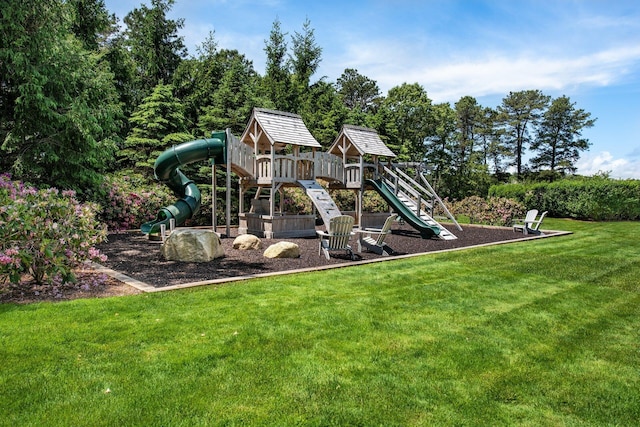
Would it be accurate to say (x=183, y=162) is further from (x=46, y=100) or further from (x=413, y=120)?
(x=413, y=120)

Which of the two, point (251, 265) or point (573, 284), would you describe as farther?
point (251, 265)

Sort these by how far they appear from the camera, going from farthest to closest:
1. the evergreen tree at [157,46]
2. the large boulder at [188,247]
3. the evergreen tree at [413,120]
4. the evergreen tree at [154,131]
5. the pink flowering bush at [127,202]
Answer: the evergreen tree at [413,120] < the evergreen tree at [157,46] < the evergreen tree at [154,131] < the pink flowering bush at [127,202] < the large boulder at [188,247]

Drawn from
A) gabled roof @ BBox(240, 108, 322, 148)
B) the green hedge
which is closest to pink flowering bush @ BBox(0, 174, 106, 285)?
gabled roof @ BBox(240, 108, 322, 148)

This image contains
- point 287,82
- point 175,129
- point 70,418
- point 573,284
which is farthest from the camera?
point 287,82

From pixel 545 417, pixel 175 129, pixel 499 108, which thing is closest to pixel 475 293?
pixel 545 417

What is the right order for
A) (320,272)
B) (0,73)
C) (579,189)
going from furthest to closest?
(579,189)
(0,73)
(320,272)

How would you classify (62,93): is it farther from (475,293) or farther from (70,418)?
(475,293)

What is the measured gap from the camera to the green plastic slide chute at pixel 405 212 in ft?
47.0

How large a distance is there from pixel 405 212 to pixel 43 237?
1162 cm

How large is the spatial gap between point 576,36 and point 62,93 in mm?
12453

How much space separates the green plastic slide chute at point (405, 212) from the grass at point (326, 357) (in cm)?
753

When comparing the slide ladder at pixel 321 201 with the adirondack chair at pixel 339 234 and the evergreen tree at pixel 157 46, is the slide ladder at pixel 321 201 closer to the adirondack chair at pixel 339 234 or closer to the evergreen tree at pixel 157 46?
the adirondack chair at pixel 339 234

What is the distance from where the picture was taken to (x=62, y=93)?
32.5ft

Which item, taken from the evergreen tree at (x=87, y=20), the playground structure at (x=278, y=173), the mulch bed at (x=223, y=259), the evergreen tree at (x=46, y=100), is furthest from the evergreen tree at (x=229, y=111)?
the evergreen tree at (x=46, y=100)
